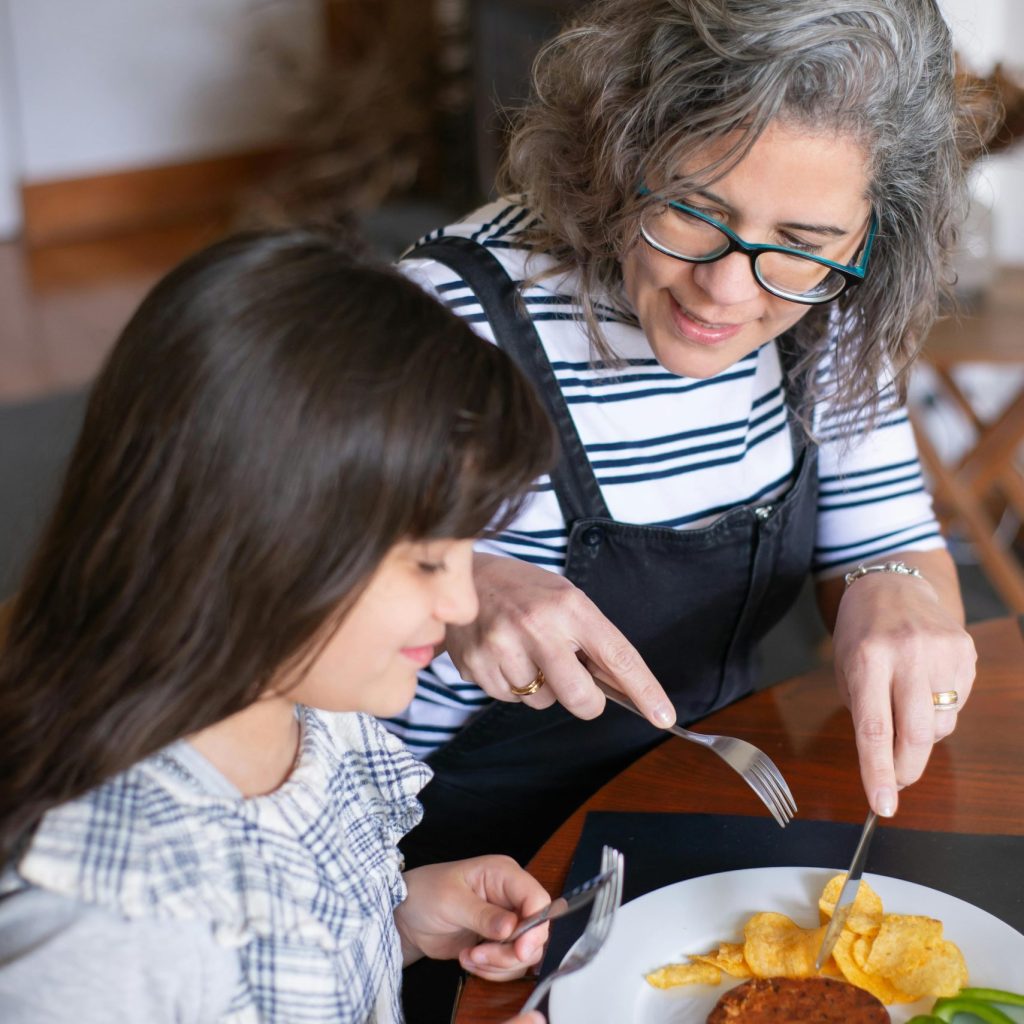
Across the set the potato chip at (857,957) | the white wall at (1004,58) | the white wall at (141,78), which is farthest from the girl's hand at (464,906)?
the white wall at (141,78)

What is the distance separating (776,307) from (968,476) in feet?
6.03

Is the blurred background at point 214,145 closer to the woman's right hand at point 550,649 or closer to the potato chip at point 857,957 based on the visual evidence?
the woman's right hand at point 550,649

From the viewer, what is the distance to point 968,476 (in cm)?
290

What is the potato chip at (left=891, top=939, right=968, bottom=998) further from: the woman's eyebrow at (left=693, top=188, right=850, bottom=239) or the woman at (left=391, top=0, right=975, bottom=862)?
the woman's eyebrow at (left=693, top=188, right=850, bottom=239)

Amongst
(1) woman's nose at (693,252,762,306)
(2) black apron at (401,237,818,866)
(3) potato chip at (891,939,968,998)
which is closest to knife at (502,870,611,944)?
(3) potato chip at (891,939,968,998)

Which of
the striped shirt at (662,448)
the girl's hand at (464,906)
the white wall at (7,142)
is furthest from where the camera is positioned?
the white wall at (7,142)

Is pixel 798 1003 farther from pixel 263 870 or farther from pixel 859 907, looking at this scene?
pixel 263 870

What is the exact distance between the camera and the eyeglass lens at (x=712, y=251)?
1.16 meters

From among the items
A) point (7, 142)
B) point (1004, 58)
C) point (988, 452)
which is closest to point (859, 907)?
point (988, 452)

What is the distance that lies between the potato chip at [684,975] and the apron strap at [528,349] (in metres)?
0.50

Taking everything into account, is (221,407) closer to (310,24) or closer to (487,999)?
(487,999)

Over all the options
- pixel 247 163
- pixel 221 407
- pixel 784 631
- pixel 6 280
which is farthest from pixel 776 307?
pixel 247 163

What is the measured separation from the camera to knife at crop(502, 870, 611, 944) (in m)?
0.93

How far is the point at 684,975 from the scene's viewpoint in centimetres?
93
